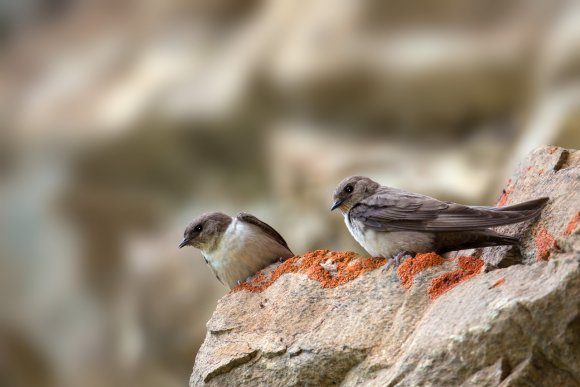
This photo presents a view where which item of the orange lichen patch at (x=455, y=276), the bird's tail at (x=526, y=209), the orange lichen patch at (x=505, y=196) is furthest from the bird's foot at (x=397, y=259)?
the orange lichen patch at (x=505, y=196)

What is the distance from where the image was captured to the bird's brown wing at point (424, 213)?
2.93 meters

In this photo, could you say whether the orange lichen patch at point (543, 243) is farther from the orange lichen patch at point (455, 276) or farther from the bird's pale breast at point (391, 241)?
the bird's pale breast at point (391, 241)

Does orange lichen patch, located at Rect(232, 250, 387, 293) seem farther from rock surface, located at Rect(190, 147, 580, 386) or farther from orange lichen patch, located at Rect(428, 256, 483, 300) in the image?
orange lichen patch, located at Rect(428, 256, 483, 300)

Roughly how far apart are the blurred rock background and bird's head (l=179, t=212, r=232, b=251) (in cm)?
288

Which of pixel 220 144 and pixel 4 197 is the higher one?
pixel 4 197

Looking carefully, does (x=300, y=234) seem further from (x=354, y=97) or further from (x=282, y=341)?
(x=282, y=341)

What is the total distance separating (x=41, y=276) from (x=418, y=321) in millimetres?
5683

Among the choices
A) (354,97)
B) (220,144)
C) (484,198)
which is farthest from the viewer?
(220,144)

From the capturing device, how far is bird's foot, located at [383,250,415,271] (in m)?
3.03

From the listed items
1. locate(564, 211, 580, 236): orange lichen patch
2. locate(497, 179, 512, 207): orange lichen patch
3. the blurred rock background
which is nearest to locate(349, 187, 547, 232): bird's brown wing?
locate(564, 211, 580, 236): orange lichen patch

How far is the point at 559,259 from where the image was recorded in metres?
2.43

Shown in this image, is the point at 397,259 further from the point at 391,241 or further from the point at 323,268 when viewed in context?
the point at 323,268

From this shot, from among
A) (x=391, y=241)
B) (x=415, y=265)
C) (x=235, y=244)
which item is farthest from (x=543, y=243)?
(x=235, y=244)

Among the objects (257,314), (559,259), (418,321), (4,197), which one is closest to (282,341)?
(257,314)
